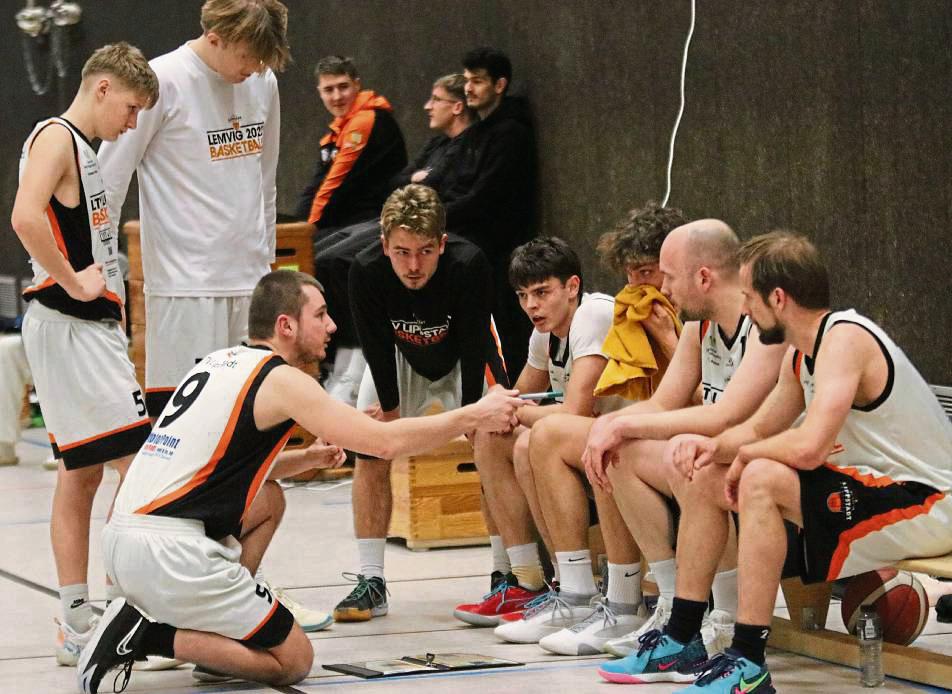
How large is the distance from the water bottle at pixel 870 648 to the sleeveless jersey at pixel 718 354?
732 mm

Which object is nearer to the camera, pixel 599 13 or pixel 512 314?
pixel 599 13

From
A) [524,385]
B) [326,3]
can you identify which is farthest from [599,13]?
[326,3]

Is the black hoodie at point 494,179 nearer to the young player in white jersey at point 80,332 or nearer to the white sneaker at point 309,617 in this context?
the white sneaker at point 309,617

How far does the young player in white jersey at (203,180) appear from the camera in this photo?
184 inches

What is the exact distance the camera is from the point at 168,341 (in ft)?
15.8

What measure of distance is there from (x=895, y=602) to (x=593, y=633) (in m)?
0.78

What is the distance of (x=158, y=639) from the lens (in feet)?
12.4

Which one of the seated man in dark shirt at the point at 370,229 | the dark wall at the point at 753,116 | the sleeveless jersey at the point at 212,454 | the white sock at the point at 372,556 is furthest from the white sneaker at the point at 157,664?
the seated man in dark shirt at the point at 370,229

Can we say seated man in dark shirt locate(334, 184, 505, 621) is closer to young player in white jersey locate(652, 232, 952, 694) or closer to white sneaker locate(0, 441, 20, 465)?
young player in white jersey locate(652, 232, 952, 694)

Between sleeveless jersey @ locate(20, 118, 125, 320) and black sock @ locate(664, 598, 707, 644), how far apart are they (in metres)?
1.74

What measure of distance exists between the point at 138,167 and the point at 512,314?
2.99 meters

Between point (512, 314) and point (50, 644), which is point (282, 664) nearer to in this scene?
point (50, 644)

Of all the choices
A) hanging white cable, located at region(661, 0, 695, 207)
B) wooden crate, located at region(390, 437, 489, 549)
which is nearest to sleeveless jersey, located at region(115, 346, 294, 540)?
wooden crate, located at region(390, 437, 489, 549)

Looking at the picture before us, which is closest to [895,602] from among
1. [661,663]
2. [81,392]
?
[661,663]
